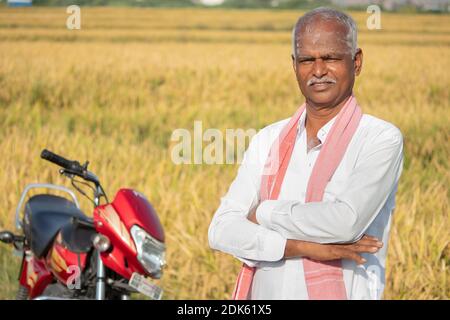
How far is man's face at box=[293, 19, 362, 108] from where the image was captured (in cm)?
232

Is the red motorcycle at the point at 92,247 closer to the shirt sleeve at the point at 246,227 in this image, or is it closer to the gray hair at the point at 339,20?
the shirt sleeve at the point at 246,227

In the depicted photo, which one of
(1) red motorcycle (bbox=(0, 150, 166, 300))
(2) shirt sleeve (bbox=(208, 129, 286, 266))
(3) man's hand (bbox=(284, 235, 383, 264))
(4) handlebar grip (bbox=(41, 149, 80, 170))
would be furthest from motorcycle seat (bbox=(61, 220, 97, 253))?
(3) man's hand (bbox=(284, 235, 383, 264))

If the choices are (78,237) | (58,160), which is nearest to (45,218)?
(78,237)

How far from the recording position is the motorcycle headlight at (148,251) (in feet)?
11.7

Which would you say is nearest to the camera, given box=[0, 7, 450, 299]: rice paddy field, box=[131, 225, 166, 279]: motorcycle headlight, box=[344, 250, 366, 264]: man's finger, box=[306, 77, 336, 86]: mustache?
box=[344, 250, 366, 264]: man's finger

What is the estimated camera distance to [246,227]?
234 cm

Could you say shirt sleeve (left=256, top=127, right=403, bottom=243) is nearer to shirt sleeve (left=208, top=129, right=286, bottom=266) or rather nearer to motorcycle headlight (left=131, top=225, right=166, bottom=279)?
shirt sleeve (left=208, top=129, right=286, bottom=266)

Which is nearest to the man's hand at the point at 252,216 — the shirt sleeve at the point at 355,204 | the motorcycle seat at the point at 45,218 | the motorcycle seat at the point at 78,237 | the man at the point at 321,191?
the man at the point at 321,191

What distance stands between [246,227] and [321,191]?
0.20 meters

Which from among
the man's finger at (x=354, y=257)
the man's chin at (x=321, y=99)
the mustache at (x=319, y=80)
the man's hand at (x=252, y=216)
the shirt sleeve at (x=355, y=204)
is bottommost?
the man's finger at (x=354, y=257)

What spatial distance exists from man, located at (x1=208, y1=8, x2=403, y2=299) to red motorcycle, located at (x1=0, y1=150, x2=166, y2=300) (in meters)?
1.21

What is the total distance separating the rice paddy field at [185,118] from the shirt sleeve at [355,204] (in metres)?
2.80
